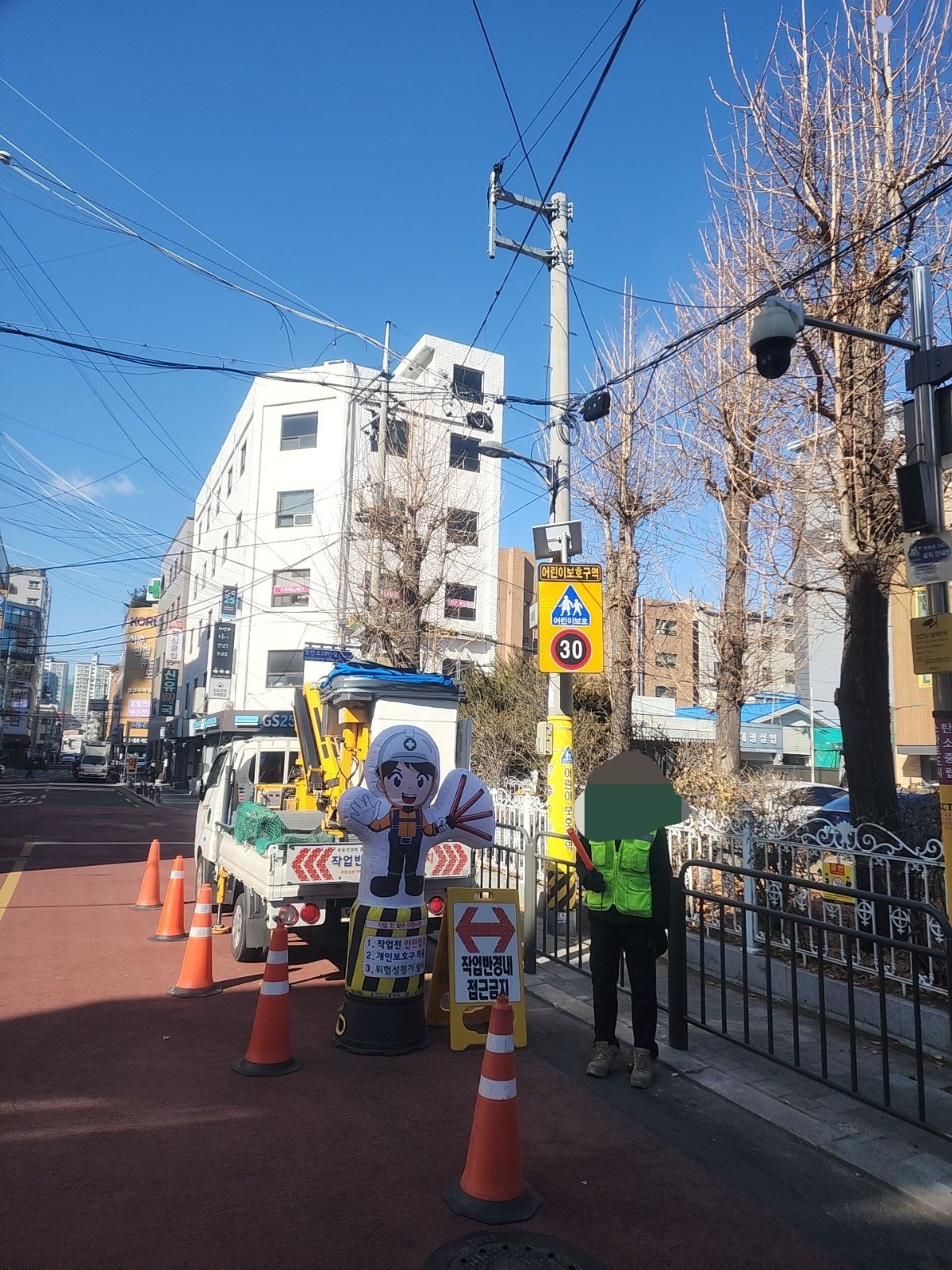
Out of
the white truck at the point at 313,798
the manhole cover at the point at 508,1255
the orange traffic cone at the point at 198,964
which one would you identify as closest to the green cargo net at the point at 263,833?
the white truck at the point at 313,798

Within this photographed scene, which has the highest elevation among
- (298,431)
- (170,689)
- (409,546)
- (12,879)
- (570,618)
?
(298,431)

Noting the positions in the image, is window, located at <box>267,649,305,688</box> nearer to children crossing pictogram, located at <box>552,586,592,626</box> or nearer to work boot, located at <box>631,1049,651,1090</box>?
children crossing pictogram, located at <box>552,586,592,626</box>

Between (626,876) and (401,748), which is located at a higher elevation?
(401,748)

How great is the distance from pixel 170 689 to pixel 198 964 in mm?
42887

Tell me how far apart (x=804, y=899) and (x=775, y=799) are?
2646 mm

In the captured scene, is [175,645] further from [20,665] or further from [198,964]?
[20,665]

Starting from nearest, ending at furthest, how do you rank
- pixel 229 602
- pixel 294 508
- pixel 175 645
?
pixel 294 508
pixel 229 602
pixel 175 645

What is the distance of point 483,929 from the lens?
233 inches

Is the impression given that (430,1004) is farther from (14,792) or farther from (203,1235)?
(14,792)

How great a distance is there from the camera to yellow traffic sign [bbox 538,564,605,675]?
377 inches

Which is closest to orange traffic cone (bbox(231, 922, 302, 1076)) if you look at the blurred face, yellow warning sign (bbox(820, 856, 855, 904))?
the blurred face

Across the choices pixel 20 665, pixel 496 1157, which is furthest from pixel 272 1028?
pixel 20 665

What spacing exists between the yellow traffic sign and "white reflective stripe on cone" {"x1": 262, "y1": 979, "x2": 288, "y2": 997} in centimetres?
516

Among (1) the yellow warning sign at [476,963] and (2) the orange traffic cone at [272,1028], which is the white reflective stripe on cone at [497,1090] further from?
(1) the yellow warning sign at [476,963]
